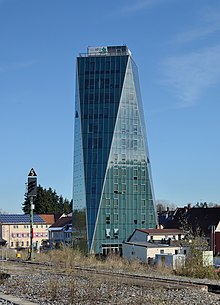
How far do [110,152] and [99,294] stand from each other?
189 ft

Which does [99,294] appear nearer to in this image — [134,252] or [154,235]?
[134,252]

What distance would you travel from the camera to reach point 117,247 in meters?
82.3

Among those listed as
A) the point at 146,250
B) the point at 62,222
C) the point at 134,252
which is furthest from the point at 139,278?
the point at 62,222

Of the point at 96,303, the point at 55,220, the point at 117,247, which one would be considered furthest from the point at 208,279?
the point at 55,220

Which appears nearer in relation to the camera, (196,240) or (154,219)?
(196,240)

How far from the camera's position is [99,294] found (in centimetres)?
2352

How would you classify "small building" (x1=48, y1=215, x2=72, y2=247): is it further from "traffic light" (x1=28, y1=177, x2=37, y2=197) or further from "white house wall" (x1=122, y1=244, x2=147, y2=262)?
"traffic light" (x1=28, y1=177, x2=37, y2=197)

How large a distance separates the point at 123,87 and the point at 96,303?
62.4m

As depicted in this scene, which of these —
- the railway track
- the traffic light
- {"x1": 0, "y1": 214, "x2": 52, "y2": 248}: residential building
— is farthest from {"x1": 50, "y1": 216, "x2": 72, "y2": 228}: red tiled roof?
the traffic light

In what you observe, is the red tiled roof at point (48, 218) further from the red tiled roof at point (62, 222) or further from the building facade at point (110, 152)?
the building facade at point (110, 152)

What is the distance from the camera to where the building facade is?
264 ft

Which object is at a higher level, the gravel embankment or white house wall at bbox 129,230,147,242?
the gravel embankment

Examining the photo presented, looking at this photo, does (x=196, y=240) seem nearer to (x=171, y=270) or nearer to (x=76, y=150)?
(x=171, y=270)

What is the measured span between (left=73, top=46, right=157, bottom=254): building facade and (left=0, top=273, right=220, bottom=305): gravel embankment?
52.1m
